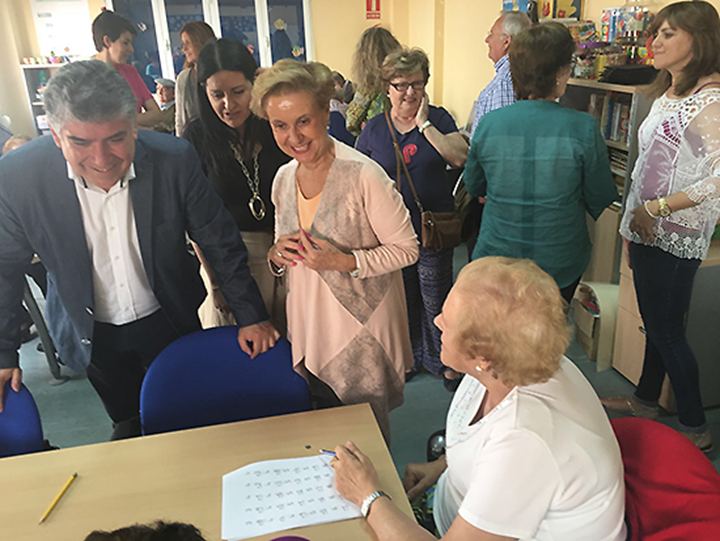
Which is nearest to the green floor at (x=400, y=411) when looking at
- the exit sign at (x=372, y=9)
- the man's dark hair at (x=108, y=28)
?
the man's dark hair at (x=108, y=28)

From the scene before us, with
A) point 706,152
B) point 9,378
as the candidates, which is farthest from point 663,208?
point 9,378

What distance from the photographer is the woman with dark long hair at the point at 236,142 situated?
80.0 inches

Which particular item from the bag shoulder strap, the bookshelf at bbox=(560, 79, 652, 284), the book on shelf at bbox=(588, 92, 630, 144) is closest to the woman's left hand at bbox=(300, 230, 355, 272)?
the bag shoulder strap

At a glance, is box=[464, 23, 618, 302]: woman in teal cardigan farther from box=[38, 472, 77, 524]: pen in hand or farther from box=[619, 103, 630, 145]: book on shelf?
box=[38, 472, 77, 524]: pen in hand

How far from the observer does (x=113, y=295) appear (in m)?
1.80

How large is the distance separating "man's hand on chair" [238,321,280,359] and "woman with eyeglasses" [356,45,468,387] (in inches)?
43.1

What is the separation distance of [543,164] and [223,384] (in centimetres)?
146

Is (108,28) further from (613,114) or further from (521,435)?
(521,435)

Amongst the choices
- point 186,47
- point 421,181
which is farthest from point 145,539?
point 186,47

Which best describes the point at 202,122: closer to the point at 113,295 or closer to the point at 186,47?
the point at 113,295

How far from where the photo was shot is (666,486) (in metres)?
1.04

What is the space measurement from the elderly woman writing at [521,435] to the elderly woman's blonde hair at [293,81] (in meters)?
0.75

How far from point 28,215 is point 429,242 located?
168cm

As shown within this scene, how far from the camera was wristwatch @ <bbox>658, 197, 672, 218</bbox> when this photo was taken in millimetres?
2102
